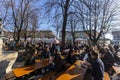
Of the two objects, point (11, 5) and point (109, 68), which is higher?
point (11, 5)

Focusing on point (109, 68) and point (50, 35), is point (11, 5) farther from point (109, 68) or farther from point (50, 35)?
point (50, 35)

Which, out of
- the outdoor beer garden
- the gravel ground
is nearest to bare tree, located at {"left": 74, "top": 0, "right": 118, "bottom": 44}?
the outdoor beer garden

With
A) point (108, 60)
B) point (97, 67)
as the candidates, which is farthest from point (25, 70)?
point (97, 67)

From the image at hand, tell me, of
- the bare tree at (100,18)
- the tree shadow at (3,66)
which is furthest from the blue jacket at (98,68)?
the bare tree at (100,18)

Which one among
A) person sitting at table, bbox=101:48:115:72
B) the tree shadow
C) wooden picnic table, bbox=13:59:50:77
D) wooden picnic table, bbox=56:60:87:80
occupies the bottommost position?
the tree shadow

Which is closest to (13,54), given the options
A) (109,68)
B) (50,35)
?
(109,68)

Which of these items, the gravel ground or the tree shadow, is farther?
the gravel ground

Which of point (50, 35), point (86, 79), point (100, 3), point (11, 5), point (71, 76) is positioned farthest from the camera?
point (50, 35)

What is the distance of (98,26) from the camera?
1591 inches

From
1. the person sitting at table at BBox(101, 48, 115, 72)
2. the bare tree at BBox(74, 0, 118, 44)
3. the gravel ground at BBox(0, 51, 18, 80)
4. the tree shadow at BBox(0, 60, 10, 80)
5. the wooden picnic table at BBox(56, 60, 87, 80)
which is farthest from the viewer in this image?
the bare tree at BBox(74, 0, 118, 44)

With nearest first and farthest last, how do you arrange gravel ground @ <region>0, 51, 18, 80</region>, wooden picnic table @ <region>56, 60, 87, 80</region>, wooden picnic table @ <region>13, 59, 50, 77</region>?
wooden picnic table @ <region>56, 60, 87, 80</region>, wooden picnic table @ <region>13, 59, 50, 77</region>, gravel ground @ <region>0, 51, 18, 80</region>

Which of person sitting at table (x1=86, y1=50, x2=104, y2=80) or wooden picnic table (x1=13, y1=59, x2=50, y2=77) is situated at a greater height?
person sitting at table (x1=86, y1=50, x2=104, y2=80)

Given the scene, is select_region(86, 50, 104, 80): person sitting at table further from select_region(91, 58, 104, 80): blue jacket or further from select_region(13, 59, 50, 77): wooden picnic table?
select_region(13, 59, 50, 77): wooden picnic table

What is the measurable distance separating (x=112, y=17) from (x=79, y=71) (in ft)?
101
